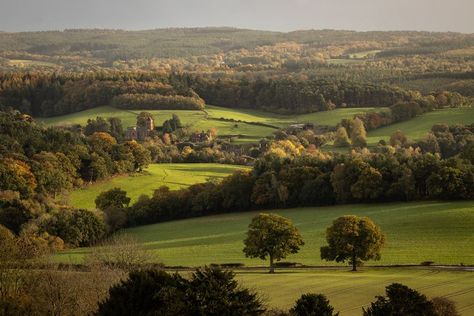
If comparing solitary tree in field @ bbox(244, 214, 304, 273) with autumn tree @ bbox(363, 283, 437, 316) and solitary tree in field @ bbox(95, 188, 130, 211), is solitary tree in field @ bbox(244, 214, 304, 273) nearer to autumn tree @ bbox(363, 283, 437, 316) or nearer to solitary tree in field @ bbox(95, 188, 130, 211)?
autumn tree @ bbox(363, 283, 437, 316)

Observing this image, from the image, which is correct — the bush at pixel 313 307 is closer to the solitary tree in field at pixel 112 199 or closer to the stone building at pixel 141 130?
the solitary tree in field at pixel 112 199

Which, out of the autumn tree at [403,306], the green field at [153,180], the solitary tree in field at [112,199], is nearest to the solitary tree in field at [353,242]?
the autumn tree at [403,306]

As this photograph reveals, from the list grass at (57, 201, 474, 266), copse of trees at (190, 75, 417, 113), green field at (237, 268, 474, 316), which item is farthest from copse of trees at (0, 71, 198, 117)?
green field at (237, 268, 474, 316)

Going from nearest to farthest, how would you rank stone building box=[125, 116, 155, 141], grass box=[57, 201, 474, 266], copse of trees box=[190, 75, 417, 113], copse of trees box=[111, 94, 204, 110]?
grass box=[57, 201, 474, 266]
stone building box=[125, 116, 155, 141]
copse of trees box=[190, 75, 417, 113]
copse of trees box=[111, 94, 204, 110]

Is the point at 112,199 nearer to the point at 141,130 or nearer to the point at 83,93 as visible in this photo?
the point at 141,130

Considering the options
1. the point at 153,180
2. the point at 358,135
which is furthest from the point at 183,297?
the point at 358,135
